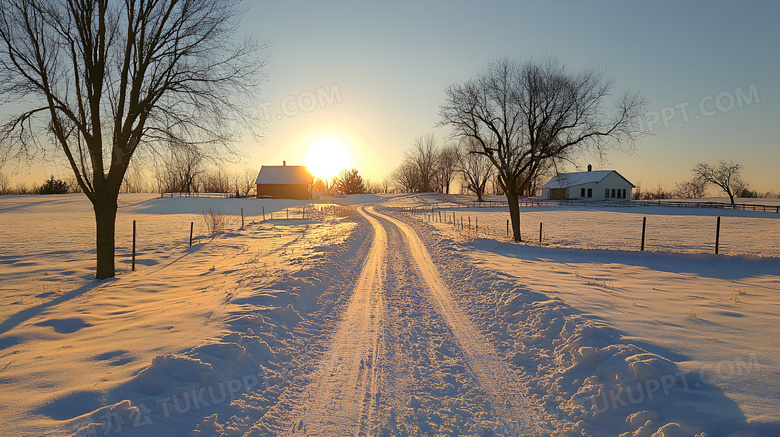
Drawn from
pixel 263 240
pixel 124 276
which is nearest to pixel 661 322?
pixel 124 276

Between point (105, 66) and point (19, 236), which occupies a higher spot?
point (105, 66)

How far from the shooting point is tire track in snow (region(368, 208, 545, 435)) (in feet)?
12.7

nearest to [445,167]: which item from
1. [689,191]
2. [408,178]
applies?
[408,178]

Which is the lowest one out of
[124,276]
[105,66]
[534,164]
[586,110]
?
[124,276]

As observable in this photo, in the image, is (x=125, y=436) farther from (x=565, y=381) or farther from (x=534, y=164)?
(x=534, y=164)

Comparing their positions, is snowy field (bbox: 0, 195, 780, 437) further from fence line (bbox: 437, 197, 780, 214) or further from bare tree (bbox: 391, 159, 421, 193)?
bare tree (bbox: 391, 159, 421, 193)

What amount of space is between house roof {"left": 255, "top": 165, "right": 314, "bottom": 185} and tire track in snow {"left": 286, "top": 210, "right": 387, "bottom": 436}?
65286 millimetres

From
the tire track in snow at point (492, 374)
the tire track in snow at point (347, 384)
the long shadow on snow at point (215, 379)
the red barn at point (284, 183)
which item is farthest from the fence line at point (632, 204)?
the long shadow on snow at point (215, 379)

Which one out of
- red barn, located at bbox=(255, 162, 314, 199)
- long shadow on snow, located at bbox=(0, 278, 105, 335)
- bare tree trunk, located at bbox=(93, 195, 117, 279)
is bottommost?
long shadow on snow, located at bbox=(0, 278, 105, 335)

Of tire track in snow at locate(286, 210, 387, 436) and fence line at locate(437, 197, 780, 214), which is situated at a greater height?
fence line at locate(437, 197, 780, 214)

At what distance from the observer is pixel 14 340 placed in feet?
20.0

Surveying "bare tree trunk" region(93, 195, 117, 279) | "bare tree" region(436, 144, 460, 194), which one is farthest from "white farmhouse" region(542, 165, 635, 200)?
"bare tree trunk" region(93, 195, 117, 279)

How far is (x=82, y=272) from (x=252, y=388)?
39.3 ft

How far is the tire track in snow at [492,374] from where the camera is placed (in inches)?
153
